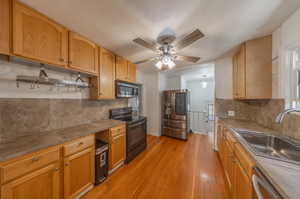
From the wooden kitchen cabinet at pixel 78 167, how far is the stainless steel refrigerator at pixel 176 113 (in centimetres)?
268

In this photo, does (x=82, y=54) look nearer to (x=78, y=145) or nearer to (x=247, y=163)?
(x=78, y=145)

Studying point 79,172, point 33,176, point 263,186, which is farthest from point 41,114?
point 263,186

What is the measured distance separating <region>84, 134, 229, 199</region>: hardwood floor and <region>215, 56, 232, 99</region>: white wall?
5.03 feet

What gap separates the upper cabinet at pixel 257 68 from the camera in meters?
1.64

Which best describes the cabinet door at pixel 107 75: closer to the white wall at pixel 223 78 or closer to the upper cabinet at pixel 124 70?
the upper cabinet at pixel 124 70

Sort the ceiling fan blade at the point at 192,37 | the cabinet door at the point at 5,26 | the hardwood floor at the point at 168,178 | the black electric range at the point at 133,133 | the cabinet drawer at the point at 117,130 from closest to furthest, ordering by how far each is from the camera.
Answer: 1. the cabinet door at the point at 5,26
2. the ceiling fan blade at the point at 192,37
3. the hardwood floor at the point at 168,178
4. the cabinet drawer at the point at 117,130
5. the black electric range at the point at 133,133

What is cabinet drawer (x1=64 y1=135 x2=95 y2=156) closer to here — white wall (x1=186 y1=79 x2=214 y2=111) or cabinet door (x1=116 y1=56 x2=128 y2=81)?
cabinet door (x1=116 y1=56 x2=128 y2=81)

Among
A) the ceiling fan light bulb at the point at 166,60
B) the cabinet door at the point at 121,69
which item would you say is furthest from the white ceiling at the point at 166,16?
the cabinet door at the point at 121,69

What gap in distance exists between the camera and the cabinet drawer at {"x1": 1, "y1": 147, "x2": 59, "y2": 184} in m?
0.85

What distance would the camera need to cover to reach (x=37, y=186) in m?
1.02

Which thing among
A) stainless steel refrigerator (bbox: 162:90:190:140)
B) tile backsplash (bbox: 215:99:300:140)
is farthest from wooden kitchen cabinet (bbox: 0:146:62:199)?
stainless steel refrigerator (bbox: 162:90:190:140)

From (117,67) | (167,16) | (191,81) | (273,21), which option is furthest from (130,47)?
(191,81)

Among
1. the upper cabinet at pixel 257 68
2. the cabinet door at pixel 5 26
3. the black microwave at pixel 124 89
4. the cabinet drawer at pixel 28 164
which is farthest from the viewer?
the black microwave at pixel 124 89

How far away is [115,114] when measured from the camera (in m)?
2.66
